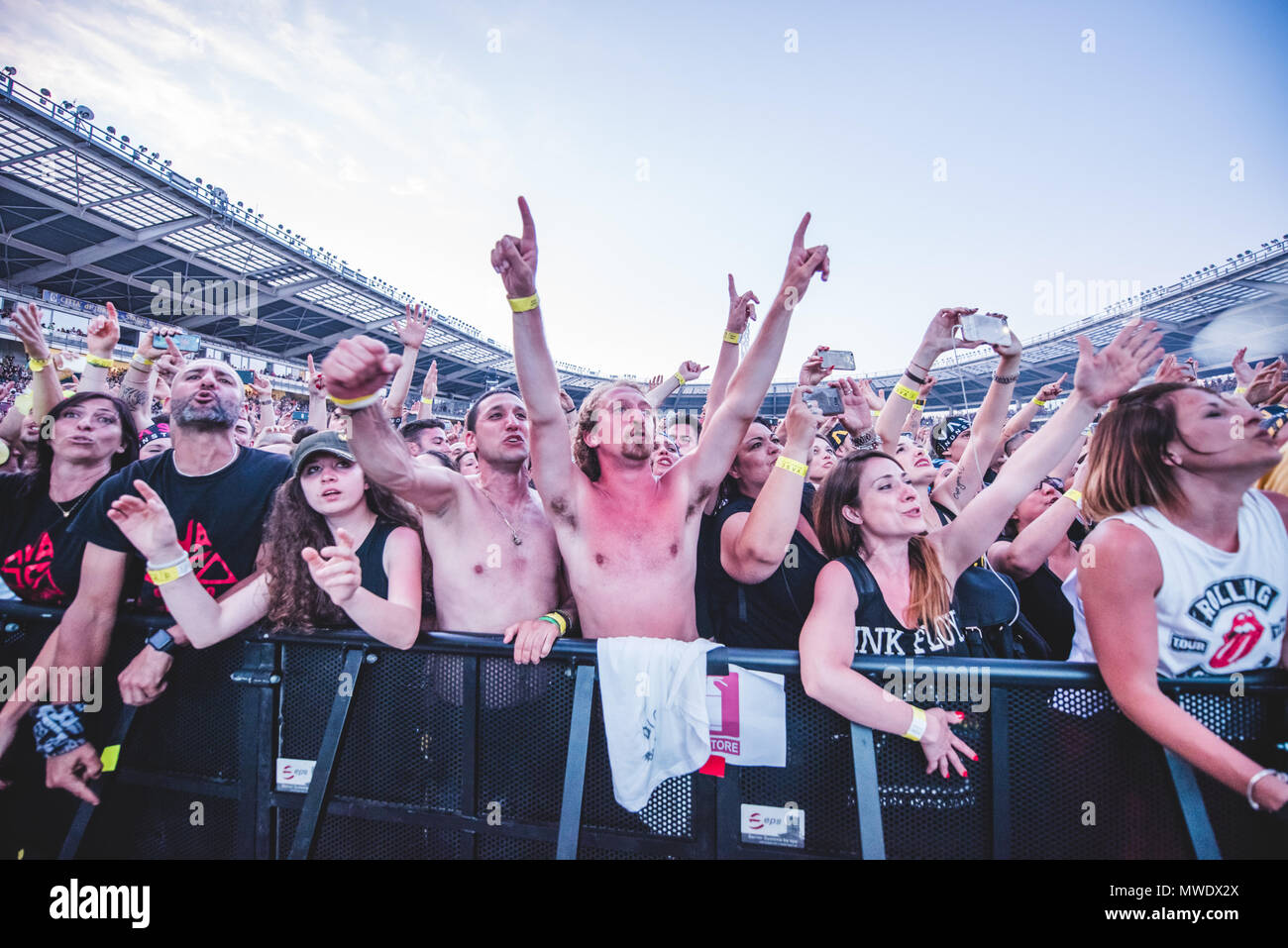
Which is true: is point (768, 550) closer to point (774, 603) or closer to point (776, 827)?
point (774, 603)

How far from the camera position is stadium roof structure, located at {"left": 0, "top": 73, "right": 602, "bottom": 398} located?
1709 cm

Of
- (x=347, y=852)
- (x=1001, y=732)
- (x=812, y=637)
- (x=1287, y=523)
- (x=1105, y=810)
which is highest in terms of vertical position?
(x=1287, y=523)

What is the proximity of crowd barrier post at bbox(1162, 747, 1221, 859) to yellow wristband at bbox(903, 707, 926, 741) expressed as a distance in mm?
624

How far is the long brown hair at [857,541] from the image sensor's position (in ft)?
6.56

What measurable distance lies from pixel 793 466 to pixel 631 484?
785 mm

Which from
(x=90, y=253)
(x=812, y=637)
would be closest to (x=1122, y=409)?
(x=812, y=637)

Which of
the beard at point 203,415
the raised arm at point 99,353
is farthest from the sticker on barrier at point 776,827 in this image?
the raised arm at point 99,353

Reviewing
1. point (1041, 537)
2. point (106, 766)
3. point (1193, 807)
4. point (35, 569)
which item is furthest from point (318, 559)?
point (1041, 537)

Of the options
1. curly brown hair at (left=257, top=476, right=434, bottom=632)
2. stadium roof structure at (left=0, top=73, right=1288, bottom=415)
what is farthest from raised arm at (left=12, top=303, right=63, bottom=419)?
stadium roof structure at (left=0, top=73, right=1288, bottom=415)

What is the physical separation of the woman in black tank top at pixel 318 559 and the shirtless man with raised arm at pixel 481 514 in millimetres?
177

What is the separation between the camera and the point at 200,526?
7.88 ft

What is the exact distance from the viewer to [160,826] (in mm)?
2051
